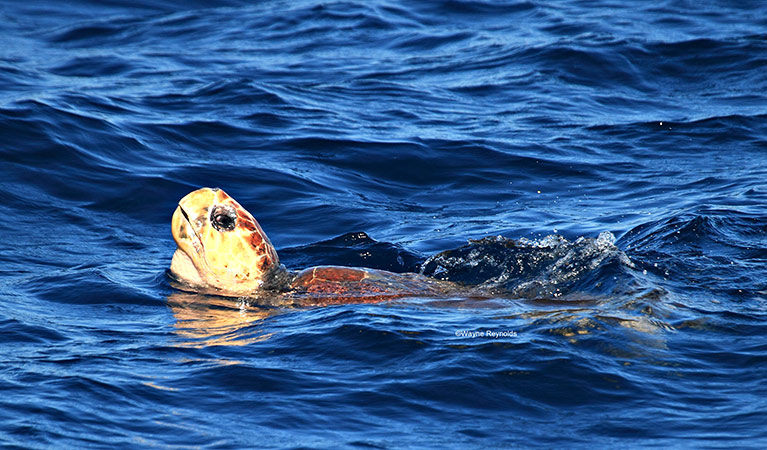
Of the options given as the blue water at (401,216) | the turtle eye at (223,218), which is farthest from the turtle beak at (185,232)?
the blue water at (401,216)

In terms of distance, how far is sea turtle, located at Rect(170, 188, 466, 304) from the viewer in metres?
5.93

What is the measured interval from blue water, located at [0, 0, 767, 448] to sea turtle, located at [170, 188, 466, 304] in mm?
222

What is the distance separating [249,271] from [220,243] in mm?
272

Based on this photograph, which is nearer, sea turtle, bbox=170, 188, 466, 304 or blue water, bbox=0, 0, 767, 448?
blue water, bbox=0, 0, 767, 448

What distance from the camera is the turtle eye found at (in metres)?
5.96

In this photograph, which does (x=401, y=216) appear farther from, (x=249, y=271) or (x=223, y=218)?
(x=223, y=218)

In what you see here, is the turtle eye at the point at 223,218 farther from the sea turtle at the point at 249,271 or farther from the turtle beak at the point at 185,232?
the turtle beak at the point at 185,232

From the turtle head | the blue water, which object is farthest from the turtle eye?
the blue water

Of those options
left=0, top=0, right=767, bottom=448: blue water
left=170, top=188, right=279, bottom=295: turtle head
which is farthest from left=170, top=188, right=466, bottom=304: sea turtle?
left=0, top=0, right=767, bottom=448: blue water

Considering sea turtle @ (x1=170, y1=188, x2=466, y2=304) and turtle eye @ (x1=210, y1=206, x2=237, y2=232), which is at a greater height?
turtle eye @ (x1=210, y1=206, x2=237, y2=232)

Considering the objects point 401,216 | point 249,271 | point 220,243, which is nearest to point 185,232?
point 220,243

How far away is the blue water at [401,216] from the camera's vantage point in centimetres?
430

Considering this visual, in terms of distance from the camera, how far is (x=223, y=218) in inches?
236

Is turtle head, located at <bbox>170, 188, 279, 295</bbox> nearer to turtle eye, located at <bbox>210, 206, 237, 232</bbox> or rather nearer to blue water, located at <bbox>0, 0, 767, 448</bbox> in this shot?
turtle eye, located at <bbox>210, 206, 237, 232</bbox>
